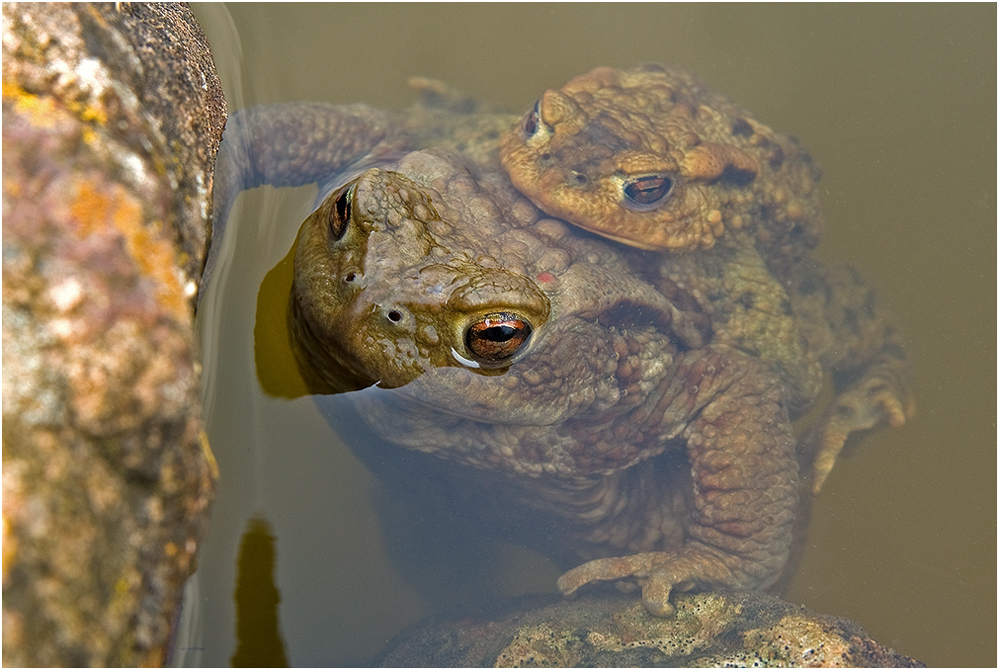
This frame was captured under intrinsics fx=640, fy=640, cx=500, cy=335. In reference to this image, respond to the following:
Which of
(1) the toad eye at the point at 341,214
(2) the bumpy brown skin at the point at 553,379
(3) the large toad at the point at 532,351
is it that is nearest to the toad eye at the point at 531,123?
(3) the large toad at the point at 532,351

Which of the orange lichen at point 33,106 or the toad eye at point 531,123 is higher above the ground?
the toad eye at point 531,123

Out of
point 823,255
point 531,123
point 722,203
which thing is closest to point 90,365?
point 531,123

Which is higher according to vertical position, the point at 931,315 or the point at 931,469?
the point at 931,315

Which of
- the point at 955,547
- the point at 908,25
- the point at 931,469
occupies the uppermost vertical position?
the point at 908,25

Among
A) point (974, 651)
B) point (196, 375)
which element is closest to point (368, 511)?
→ point (196, 375)

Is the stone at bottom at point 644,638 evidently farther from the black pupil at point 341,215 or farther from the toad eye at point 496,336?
the black pupil at point 341,215

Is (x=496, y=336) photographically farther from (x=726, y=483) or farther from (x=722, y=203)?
(x=722, y=203)

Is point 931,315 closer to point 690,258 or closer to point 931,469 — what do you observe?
point 931,469
